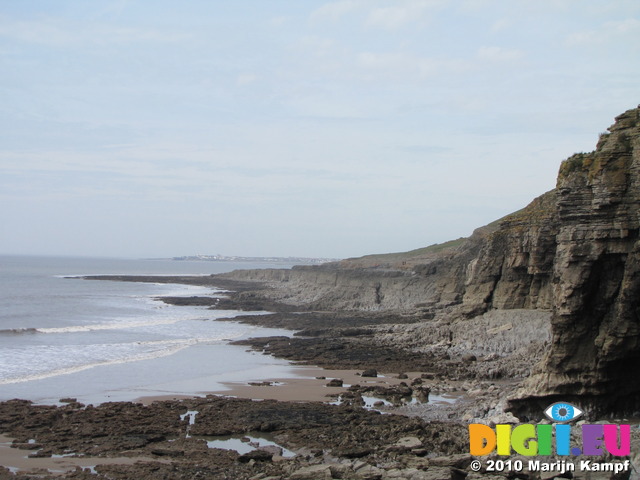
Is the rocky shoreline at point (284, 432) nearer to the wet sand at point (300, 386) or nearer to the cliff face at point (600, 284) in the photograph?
the wet sand at point (300, 386)

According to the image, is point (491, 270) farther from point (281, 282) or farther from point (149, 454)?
point (281, 282)

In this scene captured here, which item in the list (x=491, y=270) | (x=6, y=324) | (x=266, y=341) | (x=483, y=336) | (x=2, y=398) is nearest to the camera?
(x=2, y=398)

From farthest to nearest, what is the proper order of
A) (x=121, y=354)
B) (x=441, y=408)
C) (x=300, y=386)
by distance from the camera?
(x=121, y=354)
(x=300, y=386)
(x=441, y=408)

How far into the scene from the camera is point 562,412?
14422 millimetres

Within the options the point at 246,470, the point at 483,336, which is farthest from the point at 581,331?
the point at 483,336

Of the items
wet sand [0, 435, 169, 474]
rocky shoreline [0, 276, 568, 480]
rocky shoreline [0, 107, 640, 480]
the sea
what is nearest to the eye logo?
rocky shoreline [0, 107, 640, 480]

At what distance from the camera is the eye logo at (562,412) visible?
1416 centimetres

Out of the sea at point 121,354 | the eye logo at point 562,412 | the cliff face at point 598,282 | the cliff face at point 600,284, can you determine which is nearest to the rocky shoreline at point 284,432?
the eye logo at point 562,412

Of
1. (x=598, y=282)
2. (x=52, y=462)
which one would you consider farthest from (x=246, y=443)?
(x=598, y=282)

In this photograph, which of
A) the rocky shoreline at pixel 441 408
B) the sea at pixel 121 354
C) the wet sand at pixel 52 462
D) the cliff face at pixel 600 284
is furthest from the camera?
the sea at pixel 121 354

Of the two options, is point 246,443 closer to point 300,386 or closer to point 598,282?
point 300,386

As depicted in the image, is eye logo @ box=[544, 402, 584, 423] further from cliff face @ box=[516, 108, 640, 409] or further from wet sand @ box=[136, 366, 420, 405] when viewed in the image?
wet sand @ box=[136, 366, 420, 405]

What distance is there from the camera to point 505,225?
34.5 meters

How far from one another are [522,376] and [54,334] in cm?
2799
